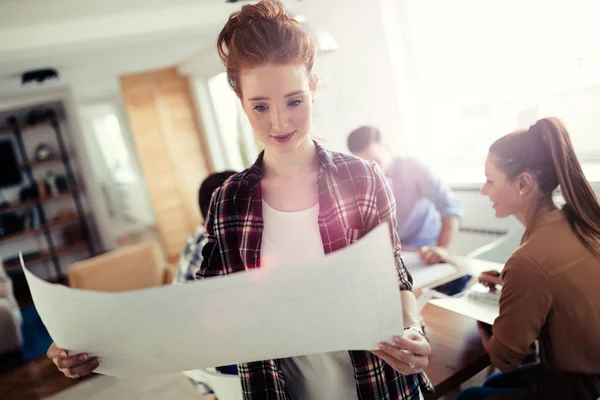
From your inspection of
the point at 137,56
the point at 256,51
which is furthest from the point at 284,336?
the point at 137,56

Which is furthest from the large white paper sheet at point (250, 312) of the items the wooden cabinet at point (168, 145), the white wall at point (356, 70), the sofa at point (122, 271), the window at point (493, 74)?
the wooden cabinet at point (168, 145)

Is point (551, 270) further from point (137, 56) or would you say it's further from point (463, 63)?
point (137, 56)

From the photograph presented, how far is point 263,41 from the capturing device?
76cm

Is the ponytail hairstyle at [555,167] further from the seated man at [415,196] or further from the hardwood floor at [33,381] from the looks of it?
the hardwood floor at [33,381]

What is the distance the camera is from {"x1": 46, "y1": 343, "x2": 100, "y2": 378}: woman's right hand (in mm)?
695

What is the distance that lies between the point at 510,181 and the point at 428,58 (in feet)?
6.65

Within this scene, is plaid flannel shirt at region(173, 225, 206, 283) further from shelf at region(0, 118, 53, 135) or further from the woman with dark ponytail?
shelf at region(0, 118, 53, 135)

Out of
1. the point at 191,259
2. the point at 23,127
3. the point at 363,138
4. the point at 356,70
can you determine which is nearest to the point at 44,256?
the point at 23,127

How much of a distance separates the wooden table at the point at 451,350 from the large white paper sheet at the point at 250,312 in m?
0.51

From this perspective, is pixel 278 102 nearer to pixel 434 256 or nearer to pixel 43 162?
pixel 434 256

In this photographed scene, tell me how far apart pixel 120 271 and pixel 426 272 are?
72.3 inches

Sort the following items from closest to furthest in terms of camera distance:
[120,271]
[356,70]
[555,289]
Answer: [555,289]
[120,271]
[356,70]

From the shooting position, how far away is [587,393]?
102 centimetres

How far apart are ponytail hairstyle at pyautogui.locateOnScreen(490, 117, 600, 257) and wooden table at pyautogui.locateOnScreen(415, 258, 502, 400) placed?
37cm
